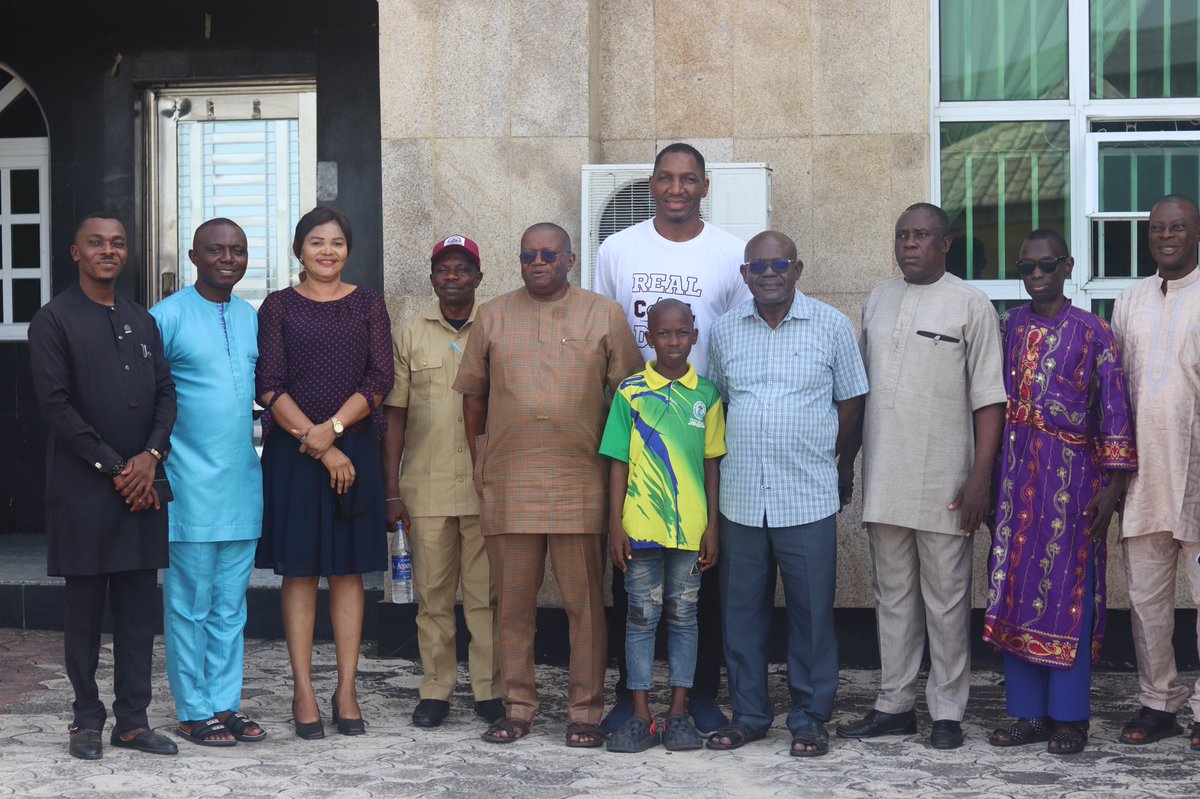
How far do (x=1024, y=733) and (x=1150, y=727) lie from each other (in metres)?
0.46

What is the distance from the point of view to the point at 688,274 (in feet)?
18.7

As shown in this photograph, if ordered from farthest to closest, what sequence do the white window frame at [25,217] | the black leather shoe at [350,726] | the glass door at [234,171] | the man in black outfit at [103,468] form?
the white window frame at [25,217] → the glass door at [234,171] → the black leather shoe at [350,726] → the man in black outfit at [103,468]

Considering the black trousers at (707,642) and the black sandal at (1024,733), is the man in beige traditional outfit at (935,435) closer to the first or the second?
the black sandal at (1024,733)

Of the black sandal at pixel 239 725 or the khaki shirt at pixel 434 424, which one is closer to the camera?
the black sandal at pixel 239 725

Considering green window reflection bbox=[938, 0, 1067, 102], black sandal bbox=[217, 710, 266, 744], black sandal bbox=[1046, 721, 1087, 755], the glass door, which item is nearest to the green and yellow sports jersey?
black sandal bbox=[1046, 721, 1087, 755]

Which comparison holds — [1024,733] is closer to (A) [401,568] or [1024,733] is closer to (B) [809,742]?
(B) [809,742]

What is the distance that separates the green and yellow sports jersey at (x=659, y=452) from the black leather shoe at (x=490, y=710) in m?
0.96

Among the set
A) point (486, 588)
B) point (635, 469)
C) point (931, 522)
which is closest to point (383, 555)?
point (486, 588)

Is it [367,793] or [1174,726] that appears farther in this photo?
[1174,726]

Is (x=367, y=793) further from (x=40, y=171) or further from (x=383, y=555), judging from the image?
(x=40, y=171)

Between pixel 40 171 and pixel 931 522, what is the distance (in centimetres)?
610

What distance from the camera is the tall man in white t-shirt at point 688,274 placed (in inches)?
223

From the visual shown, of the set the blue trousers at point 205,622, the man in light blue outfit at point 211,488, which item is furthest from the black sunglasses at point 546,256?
the blue trousers at point 205,622

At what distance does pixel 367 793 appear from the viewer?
4797mm
